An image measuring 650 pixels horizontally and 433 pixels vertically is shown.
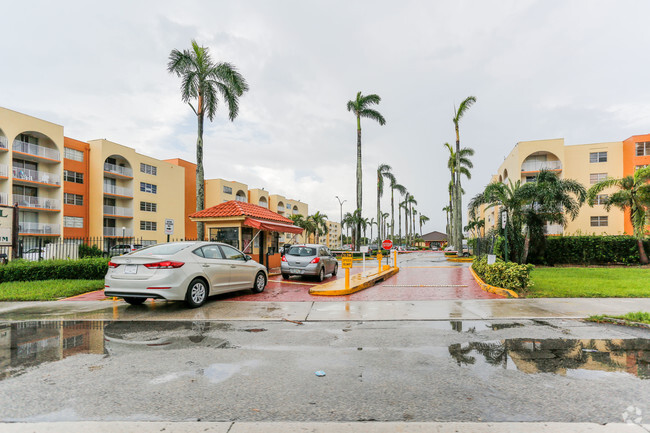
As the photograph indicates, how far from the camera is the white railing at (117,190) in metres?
39.9

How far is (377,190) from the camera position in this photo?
5125 centimetres

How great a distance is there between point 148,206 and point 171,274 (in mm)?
43112

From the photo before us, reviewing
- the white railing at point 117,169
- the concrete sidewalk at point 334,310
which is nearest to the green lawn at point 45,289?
the concrete sidewalk at point 334,310

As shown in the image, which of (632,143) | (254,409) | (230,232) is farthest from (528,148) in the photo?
(254,409)

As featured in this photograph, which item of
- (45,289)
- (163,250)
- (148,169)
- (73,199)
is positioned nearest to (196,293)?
(163,250)

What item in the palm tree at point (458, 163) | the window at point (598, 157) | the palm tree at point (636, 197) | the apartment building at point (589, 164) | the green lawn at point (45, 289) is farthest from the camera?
the window at point (598, 157)

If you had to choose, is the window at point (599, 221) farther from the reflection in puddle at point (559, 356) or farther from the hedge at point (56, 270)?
the hedge at point (56, 270)

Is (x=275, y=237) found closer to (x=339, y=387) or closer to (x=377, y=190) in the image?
(x=339, y=387)

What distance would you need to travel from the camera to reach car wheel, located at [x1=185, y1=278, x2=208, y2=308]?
26.1 ft

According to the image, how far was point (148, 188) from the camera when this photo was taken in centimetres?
4612

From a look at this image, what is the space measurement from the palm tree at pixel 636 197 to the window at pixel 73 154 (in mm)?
45771

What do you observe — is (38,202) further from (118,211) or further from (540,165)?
(540,165)

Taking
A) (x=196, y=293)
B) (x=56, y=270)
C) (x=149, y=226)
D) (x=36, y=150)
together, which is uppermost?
(x=36, y=150)

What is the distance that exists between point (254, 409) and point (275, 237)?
591 inches
